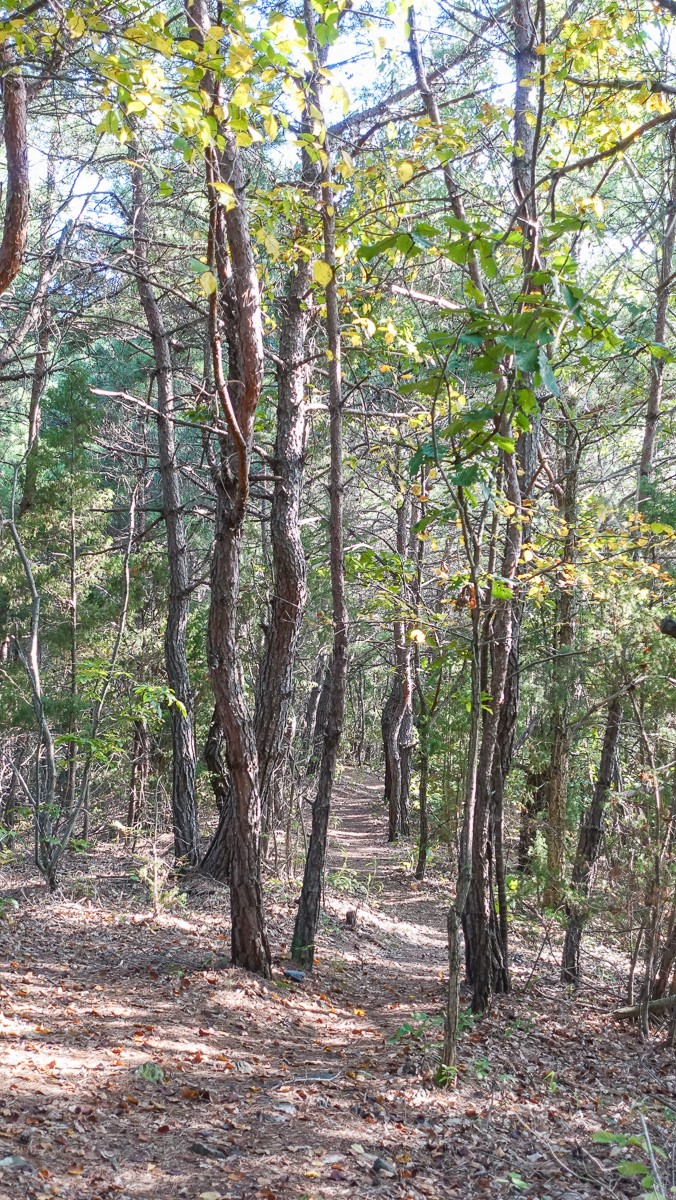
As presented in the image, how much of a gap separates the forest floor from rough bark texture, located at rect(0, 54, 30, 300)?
3945 mm

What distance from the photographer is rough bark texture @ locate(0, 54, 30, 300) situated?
3914 mm

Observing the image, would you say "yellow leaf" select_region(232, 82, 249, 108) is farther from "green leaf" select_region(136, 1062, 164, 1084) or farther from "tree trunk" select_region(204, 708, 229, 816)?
"tree trunk" select_region(204, 708, 229, 816)

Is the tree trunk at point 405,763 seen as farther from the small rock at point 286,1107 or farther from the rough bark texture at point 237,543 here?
the small rock at point 286,1107

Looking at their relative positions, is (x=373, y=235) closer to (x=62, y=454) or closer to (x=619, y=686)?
(x=619, y=686)

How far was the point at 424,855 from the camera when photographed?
1334 centimetres

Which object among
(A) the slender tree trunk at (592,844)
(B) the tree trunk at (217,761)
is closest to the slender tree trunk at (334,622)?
(A) the slender tree trunk at (592,844)

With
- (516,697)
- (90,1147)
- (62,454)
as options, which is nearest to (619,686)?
(516,697)

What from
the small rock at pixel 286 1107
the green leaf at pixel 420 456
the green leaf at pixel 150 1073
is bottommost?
the small rock at pixel 286 1107

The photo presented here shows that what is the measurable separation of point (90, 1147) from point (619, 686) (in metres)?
4.96

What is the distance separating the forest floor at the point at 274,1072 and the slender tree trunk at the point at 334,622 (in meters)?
0.49

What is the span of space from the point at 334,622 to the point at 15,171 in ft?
11.8

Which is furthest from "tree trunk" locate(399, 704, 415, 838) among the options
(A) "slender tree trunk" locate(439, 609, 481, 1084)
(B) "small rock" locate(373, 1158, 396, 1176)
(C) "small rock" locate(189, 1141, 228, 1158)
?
(C) "small rock" locate(189, 1141, 228, 1158)

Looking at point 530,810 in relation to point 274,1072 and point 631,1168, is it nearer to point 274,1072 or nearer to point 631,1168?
point 274,1072

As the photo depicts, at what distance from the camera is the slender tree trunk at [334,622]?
239 inches
